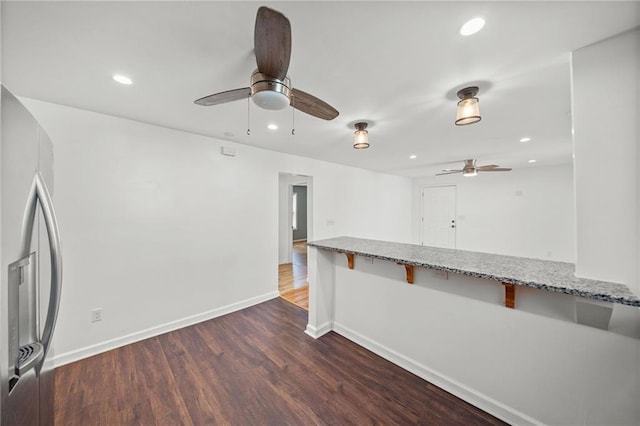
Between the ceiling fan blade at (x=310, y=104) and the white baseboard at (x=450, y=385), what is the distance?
84.1 inches

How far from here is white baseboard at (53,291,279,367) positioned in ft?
6.89

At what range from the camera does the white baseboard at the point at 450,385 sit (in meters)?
1.49

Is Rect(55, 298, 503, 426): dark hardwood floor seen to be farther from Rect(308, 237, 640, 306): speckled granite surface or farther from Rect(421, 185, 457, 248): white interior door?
Rect(421, 185, 457, 248): white interior door

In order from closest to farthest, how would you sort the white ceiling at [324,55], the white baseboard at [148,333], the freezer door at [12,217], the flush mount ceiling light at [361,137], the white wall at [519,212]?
the freezer door at [12,217] < the white ceiling at [324,55] < the white baseboard at [148,333] < the flush mount ceiling light at [361,137] < the white wall at [519,212]

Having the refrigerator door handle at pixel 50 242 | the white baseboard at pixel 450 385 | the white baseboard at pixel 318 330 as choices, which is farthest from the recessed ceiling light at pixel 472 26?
the white baseboard at pixel 318 330

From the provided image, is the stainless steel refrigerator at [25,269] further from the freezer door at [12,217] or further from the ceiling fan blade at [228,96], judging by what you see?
the ceiling fan blade at [228,96]

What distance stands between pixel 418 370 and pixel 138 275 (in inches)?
114

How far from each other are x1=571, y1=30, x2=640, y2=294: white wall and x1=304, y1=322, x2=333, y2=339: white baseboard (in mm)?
2138

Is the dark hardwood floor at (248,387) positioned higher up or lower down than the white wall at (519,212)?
lower down

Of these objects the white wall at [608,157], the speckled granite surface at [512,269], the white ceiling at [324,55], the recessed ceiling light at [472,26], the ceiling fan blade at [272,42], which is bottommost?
the speckled granite surface at [512,269]

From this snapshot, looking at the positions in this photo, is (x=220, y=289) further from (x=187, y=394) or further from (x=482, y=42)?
(x=482, y=42)

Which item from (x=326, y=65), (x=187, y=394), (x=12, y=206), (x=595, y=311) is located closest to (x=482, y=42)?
(x=326, y=65)

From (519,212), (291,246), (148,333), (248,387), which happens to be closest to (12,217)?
(248,387)

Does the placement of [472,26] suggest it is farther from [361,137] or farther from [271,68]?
[361,137]
